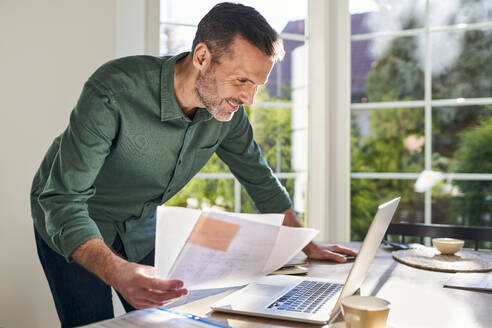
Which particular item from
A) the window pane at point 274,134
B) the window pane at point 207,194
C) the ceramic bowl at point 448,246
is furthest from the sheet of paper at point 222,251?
the window pane at point 274,134

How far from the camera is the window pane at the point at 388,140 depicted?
119 inches

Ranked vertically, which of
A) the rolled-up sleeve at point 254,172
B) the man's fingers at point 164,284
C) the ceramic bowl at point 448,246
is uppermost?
the rolled-up sleeve at point 254,172

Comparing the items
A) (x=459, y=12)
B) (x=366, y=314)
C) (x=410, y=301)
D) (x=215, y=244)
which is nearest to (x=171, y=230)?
(x=215, y=244)

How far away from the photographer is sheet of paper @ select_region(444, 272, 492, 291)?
121 centimetres

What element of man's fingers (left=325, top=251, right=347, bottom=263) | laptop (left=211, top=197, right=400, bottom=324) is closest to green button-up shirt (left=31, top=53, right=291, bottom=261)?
man's fingers (left=325, top=251, right=347, bottom=263)

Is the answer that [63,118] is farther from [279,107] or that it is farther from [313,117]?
[313,117]

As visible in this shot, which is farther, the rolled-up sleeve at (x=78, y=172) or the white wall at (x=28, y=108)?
the white wall at (x=28, y=108)

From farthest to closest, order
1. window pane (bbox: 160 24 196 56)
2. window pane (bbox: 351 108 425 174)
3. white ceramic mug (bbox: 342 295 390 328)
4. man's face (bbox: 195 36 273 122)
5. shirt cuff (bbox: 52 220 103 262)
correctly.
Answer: window pane (bbox: 351 108 425 174), window pane (bbox: 160 24 196 56), man's face (bbox: 195 36 273 122), shirt cuff (bbox: 52 220 103 262), white ceramic mug (bbox: 342 295 390 328)

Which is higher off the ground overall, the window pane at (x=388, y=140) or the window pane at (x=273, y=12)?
the window pane at (x=273, y=12)

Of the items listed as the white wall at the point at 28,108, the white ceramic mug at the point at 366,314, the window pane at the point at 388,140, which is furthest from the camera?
the window pane at the point at 388,140

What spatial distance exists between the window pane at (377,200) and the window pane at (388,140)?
0.30ft

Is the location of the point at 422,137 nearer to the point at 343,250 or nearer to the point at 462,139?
the point at 462,139

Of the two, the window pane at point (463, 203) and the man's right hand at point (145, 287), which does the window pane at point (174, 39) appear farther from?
the man's right hand at point (145, 287)

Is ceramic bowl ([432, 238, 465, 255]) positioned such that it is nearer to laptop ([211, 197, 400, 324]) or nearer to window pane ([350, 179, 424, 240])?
laptop ([211, 197, 400, 324])
